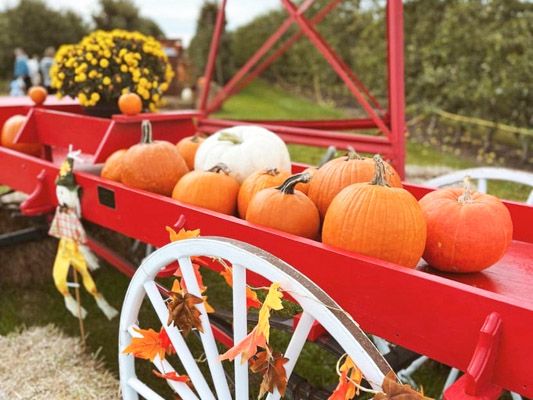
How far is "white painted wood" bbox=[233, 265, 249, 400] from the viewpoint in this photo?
1.28m

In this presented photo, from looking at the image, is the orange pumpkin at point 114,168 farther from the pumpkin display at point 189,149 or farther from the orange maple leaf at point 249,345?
the orange maple leaf at point 249,345

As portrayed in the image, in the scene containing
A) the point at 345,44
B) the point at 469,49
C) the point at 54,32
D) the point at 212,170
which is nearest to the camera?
the point at 212,170

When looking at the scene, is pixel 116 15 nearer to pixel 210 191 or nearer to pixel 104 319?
pixel 104 319

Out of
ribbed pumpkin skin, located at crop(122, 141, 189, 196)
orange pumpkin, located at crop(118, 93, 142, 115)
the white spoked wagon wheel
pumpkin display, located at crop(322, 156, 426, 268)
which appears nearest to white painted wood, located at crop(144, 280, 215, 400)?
the white spoked wagon wheel

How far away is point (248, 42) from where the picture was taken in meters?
21.5

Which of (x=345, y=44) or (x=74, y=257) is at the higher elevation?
(x=345, y=44)

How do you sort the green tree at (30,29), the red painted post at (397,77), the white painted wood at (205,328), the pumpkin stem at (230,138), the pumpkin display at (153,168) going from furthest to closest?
the green tree at (30,29) → the red painted post at (397,77) → the pumpkin stem at (230,138) → the pumpkin display at (153,168) → the white painted wood at (205,328)

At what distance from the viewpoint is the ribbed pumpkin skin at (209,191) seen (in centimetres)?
180

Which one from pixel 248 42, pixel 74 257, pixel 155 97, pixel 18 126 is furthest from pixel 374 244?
pixel 248 42

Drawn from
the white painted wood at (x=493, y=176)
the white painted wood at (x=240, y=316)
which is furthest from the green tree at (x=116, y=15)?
the white painted wood at (x=240, y=316)

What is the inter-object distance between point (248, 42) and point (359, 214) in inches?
831

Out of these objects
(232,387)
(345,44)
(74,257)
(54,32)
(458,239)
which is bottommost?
(232,387)

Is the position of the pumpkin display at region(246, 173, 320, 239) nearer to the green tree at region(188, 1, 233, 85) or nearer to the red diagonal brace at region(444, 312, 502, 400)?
the red diagonal brace at region(444, 312, 502, 400)

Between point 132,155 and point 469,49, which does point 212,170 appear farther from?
point 469,49
